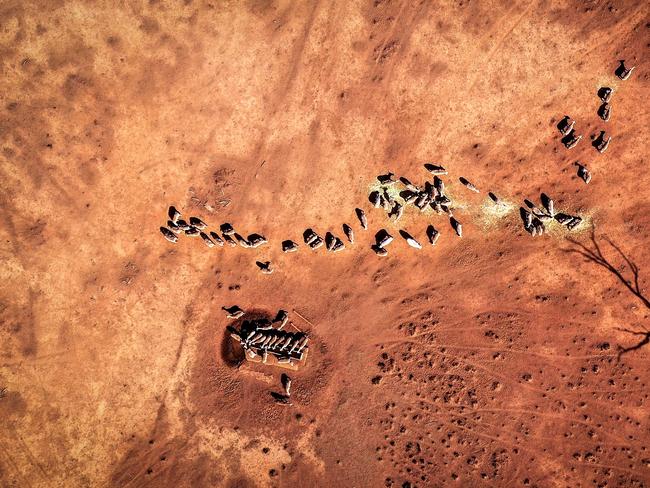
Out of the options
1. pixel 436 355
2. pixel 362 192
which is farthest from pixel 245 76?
pixel 436 355

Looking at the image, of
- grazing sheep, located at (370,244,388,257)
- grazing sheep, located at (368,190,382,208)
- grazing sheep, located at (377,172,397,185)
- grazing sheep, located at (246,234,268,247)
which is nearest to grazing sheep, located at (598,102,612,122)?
grazing sheep, located at (377,172,397,185)

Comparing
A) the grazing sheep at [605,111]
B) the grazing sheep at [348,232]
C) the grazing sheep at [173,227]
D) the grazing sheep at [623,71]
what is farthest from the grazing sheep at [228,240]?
the grazing sheep at [623,71]

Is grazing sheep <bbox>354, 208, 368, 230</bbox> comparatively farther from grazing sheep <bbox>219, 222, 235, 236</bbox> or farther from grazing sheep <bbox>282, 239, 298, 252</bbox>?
grazing sheep <bbox>219, 222, 235, 236</bbox>

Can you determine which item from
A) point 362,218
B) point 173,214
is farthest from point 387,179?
point 173,214

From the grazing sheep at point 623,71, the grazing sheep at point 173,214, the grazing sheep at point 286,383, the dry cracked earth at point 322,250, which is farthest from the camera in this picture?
the grazing sheep at point 286,383

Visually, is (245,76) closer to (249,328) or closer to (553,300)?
(249,328)

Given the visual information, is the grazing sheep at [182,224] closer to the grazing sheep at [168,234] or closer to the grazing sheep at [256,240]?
the grazing sheep at [168,234]

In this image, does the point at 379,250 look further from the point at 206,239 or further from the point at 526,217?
the point at 206,239
